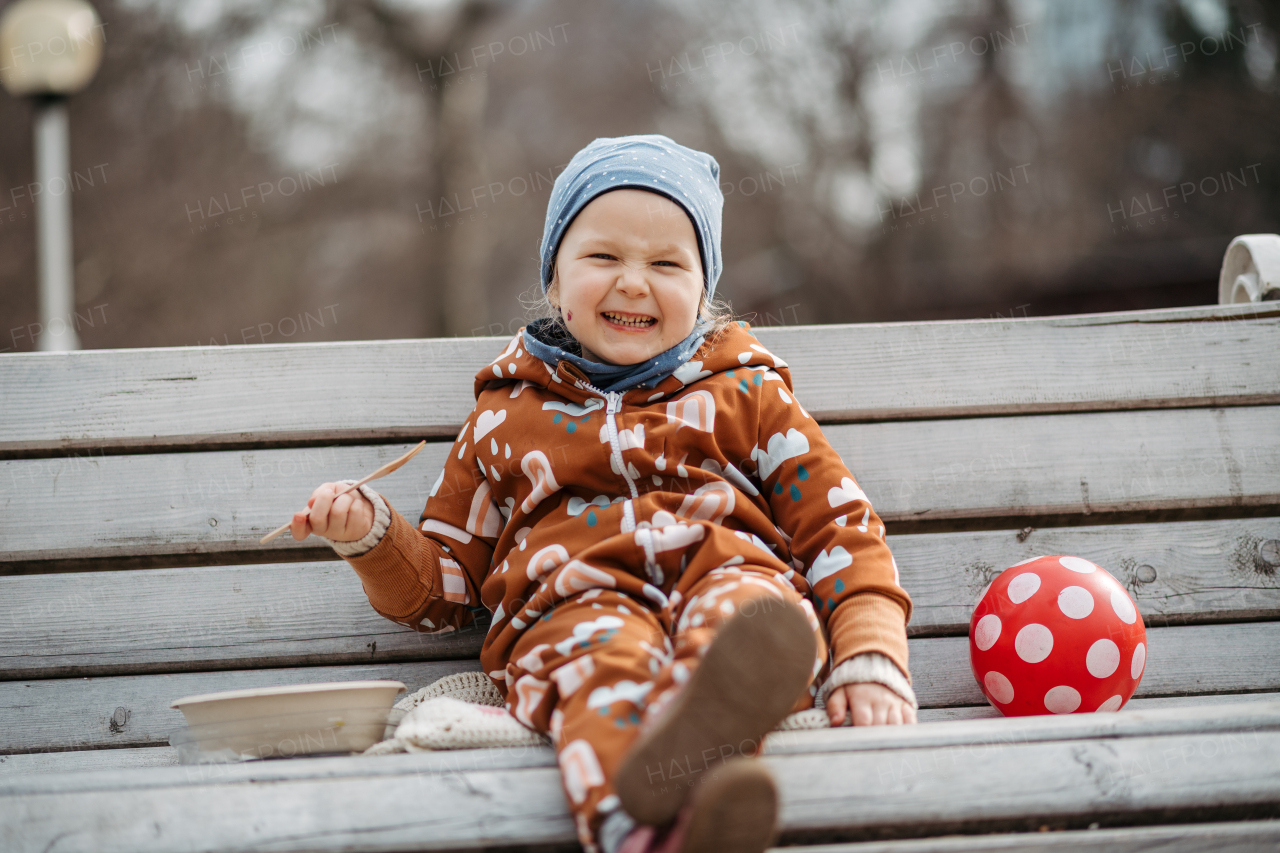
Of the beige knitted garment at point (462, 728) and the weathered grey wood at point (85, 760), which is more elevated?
the weathered grey wood at point (85, 760)

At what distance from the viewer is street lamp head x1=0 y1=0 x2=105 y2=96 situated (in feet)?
21.0

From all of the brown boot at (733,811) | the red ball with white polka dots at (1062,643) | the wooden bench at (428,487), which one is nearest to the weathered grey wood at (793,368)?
the wooden bench at (428,487)

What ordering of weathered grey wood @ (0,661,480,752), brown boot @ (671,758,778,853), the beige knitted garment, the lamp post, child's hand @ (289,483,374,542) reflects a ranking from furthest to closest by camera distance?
1. the lamp post
2. weathered grey wood @ (0,661,480,752)
3. child's hand @ (289,483,374,542)
4. the beige knitted garment
5. brown boot @ (671,758,778,853)

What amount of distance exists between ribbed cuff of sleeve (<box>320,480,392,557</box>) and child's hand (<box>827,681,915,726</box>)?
0.75 metres

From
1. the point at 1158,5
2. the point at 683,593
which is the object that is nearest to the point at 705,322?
the point at 683,593

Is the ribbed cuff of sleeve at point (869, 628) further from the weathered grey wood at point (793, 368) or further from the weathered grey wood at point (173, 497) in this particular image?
the weathered grey wood at point (173, 497)

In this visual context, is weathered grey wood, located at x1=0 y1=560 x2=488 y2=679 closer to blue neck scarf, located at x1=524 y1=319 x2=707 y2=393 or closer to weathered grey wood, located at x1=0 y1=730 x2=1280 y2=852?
blue neck scarf, located at x1=524 y1=319 x2=707 y2=393

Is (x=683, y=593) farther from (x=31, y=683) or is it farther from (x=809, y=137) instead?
(x=809, y=137)

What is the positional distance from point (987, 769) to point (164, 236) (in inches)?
442

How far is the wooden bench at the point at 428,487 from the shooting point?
1805 mm

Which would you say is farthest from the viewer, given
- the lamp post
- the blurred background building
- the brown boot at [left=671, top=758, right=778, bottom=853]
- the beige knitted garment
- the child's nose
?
the blurred background building

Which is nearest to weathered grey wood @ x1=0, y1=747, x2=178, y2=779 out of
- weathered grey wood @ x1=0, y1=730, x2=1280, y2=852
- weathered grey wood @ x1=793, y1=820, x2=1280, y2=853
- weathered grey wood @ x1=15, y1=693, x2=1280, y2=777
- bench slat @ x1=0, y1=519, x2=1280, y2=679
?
weathered grey wood @ x1=15, y1=693, x2=1280, y2=777

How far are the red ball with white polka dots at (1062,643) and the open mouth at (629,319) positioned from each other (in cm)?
78

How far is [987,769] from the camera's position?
1.07 m
